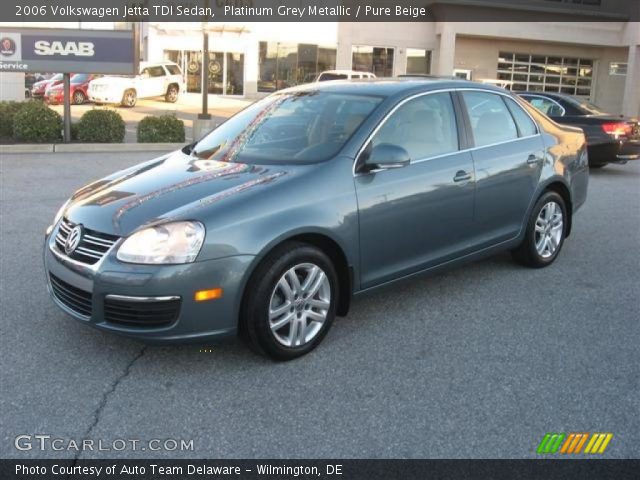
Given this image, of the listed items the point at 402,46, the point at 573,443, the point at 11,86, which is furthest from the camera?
the point at 402,46

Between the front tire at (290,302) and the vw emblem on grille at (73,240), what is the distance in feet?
3.46

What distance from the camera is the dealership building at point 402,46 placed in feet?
112

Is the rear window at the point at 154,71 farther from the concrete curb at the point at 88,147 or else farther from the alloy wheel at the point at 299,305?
the alloy wheel at the point at 299,305

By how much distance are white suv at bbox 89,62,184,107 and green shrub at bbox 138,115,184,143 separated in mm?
10996

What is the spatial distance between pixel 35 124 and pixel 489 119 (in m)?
11.1

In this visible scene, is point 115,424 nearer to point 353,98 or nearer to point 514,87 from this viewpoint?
point 353,98

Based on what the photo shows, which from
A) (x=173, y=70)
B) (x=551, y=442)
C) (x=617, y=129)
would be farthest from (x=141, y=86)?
(x=551, y=442)

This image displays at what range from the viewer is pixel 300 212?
3980 mm

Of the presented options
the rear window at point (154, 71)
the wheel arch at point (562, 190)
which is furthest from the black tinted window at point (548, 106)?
the rear window at point (154, 71)

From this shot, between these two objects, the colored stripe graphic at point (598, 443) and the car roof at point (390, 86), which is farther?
the car roof at point (390, 86)

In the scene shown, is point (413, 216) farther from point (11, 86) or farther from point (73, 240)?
point (11, 86)

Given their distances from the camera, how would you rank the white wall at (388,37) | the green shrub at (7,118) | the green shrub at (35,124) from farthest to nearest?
the white wall at (388,37)
the green shrub at (7,118)
the green shrub at (35,124)
